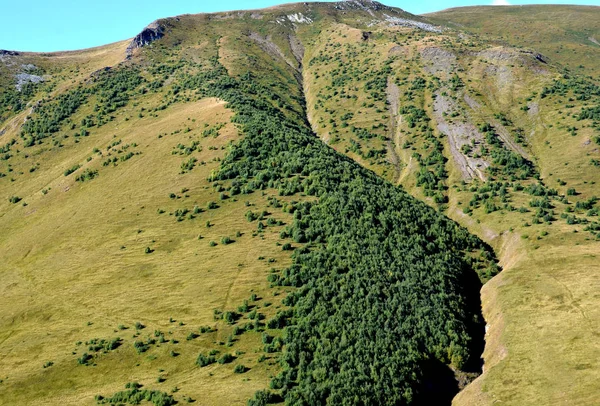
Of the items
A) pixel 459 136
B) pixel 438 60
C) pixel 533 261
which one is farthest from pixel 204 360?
pixel 438 60

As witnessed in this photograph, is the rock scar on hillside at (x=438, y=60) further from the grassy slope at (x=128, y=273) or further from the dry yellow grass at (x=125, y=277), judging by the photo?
the dry yellow grass at (x=125, y=277)

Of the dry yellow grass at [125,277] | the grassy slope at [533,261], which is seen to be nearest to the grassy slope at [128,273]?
the dry yellow grass at [125,277]

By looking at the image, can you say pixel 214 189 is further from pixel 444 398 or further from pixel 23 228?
pixel 444 398

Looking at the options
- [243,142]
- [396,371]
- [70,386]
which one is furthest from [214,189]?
[396,371]

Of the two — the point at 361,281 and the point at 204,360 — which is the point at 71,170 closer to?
the point at 204,360

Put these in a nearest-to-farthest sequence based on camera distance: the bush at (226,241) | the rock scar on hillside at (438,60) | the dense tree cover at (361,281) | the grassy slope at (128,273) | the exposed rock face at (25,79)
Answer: the dense tree cover at (361,281) → the grassy slope at (128,273) → the bush at (226,241) → the rock scar on hillside at (438,60) → the exposed rock face at (25,79)
